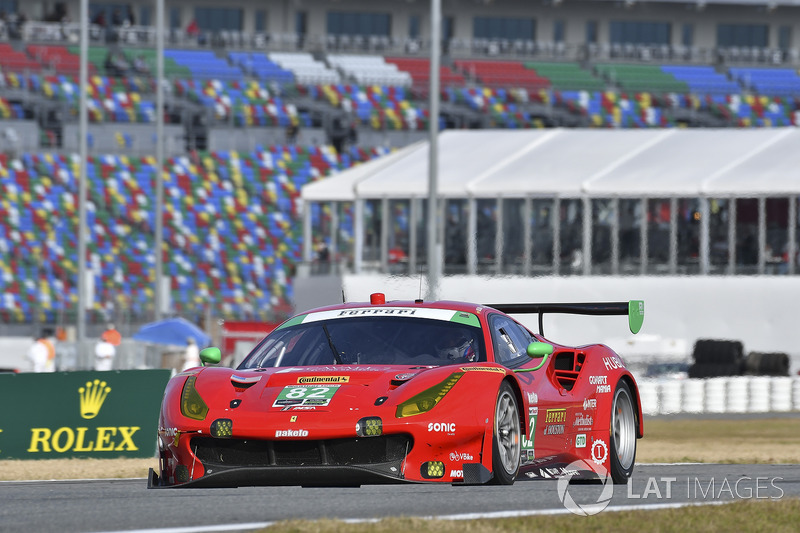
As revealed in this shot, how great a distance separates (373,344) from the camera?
356 inches

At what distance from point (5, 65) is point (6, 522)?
4431cm

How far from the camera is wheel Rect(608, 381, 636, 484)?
983cm

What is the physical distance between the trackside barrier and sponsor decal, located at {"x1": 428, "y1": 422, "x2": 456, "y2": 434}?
17.6 meters

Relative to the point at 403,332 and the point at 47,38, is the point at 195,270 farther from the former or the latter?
the point at 403,332

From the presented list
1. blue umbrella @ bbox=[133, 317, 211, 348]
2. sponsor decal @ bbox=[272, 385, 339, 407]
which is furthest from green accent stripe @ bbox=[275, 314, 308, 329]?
blue umbrella @ bbox=[133, 317, 211, 348]

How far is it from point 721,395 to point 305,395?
18686 mm

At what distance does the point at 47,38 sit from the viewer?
54625 mm

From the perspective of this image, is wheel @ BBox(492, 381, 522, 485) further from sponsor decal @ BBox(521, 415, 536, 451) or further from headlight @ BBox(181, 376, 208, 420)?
headlight @ BBox(181, 376, 208, 420)

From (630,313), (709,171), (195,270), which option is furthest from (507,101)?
(630,313)

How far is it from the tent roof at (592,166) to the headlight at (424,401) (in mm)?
23923

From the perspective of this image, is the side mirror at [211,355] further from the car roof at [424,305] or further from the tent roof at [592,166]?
the tent roof at [592,166]

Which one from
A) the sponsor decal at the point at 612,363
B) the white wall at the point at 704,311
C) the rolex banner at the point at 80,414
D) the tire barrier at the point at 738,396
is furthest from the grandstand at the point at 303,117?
the sponsor decal at the point at 612,363

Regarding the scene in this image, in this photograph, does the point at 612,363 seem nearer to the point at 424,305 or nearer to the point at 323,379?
the point at 424,305

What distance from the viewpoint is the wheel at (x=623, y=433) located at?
32.2 feet
